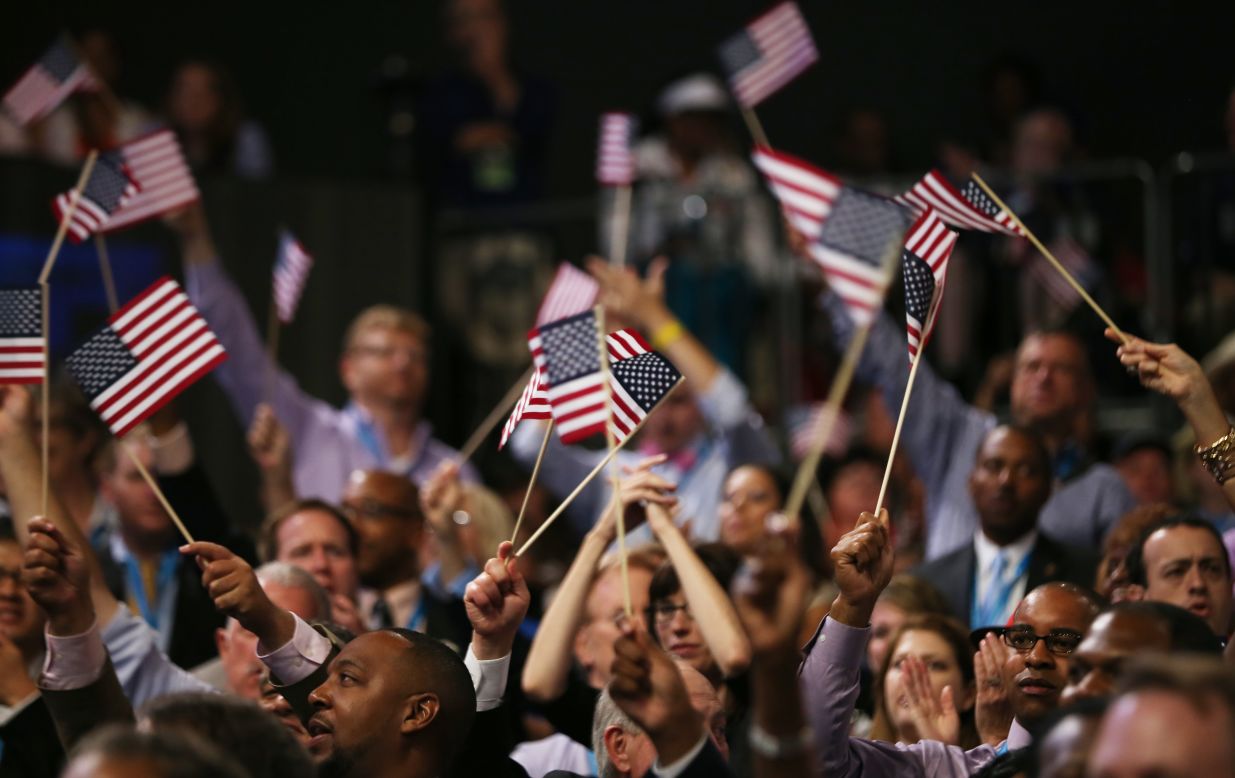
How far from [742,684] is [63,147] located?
5881 millimetres

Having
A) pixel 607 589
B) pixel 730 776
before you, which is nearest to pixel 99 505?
pixel 607 589

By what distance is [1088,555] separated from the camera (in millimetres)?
6141

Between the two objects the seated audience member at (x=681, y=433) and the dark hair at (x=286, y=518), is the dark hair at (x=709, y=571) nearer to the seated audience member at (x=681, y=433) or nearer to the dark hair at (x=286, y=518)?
the dark hair at (x=286, y=518)

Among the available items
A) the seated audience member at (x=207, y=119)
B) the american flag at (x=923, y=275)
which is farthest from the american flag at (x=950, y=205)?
the seated audience member at (x=207, y=119)

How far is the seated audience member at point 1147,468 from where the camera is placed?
731 centimetres

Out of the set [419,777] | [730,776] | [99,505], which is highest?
[730,776]

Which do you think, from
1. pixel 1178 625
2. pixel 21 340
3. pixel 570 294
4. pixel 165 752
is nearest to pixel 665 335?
pixel 570 294

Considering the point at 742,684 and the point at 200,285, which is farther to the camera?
the point at 200,285

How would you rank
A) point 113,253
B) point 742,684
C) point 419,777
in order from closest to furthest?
1. point 419,777
2. point 742,684
3. point 113,253

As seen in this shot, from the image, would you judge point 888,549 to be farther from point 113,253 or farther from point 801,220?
point 113,253

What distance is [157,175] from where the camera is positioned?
6.89 m

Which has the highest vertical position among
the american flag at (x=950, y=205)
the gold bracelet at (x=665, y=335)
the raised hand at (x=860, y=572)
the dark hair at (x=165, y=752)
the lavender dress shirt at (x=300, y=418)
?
the american flag at (x=950, y=205)

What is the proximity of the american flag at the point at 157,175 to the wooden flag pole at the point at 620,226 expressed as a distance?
180 centimetres

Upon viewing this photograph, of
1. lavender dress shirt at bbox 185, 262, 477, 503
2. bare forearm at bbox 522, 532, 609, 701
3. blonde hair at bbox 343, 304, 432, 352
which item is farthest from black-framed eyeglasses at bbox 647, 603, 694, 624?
blonde hair at bbox 343, 304, 432, 352
